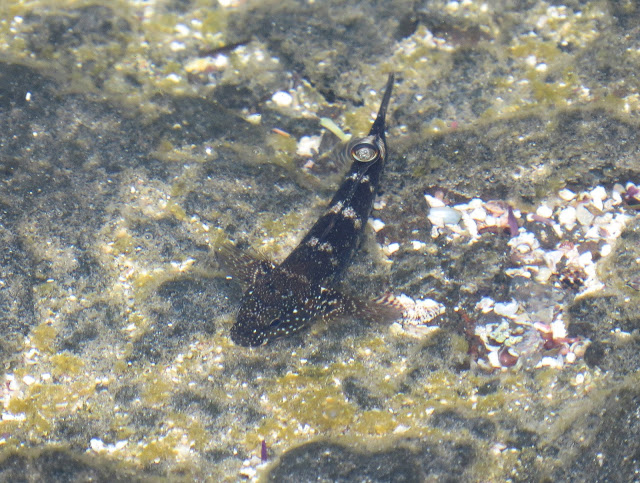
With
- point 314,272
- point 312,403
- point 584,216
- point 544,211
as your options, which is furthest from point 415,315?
point 584,216

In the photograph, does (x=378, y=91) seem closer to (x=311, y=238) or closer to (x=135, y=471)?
(x=311, y=238)

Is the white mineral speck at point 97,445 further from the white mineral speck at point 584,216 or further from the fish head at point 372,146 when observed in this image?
the white mineral speck at point 584,216

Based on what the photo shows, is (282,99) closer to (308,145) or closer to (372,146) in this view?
(308,145)

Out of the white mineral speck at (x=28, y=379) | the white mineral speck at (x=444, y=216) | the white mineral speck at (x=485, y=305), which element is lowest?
the white mineral speck at (x=28, y=379)

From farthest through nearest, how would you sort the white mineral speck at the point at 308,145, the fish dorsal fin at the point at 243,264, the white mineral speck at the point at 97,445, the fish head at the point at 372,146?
1. the white mineral speck at the point at 308,145
2. the fish head at the point at 372,146
3. the fish dorsal fin at the point at 243,264
4. the white mineral speck at the point at 97,445

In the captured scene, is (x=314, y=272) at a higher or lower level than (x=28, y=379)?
higher

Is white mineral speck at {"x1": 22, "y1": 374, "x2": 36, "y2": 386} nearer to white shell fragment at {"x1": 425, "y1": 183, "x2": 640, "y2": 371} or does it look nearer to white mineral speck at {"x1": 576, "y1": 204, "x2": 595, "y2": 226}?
white shell fragment at {"x1": 425, "y1": 183, "x2": 640, "y2": 371}

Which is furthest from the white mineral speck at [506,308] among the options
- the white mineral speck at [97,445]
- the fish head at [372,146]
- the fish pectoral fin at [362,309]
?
the white mineral speck at [97,445]
